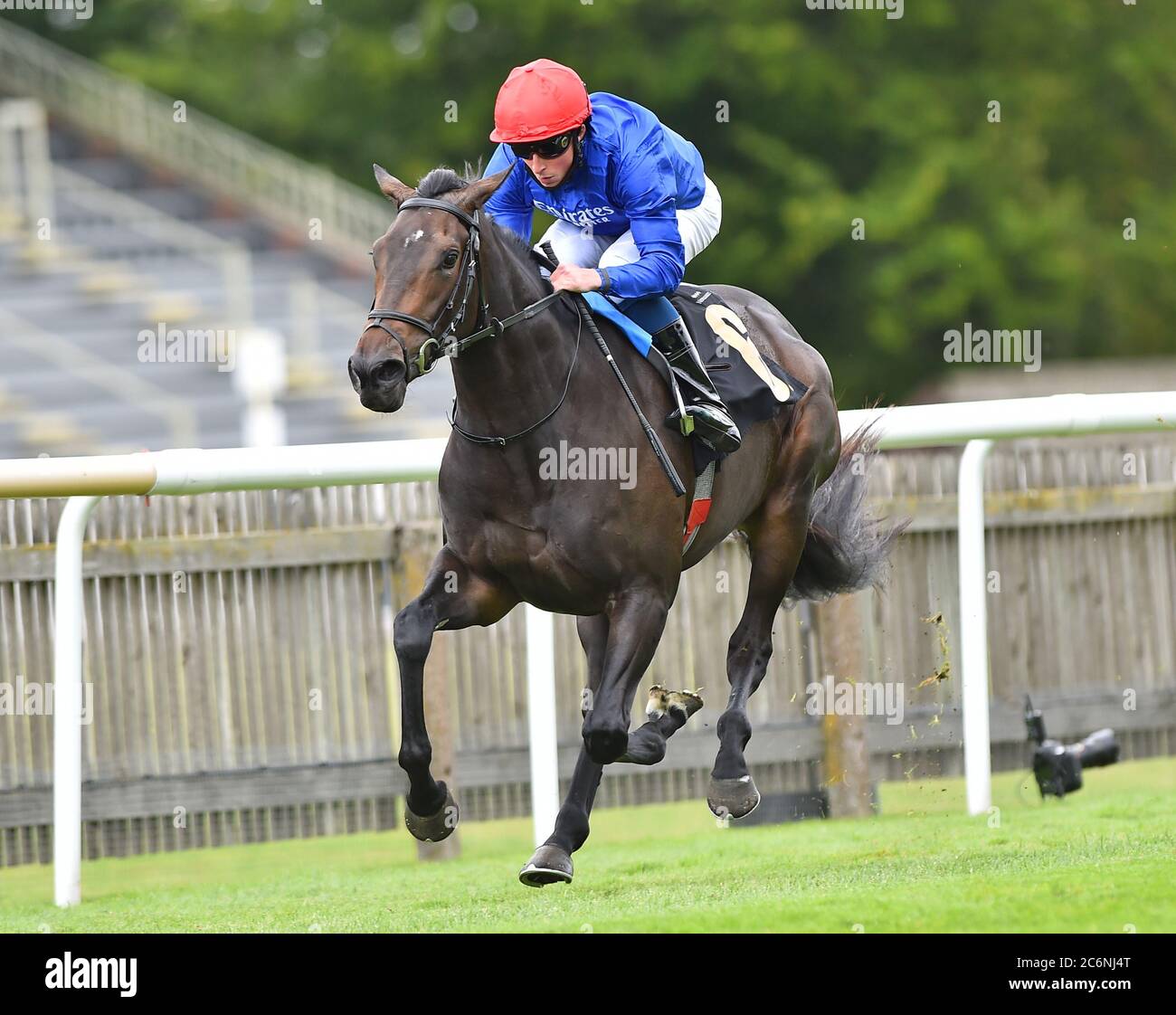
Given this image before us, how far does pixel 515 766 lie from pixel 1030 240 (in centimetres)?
1713

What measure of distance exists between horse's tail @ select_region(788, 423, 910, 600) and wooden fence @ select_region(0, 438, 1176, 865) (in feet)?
2.52

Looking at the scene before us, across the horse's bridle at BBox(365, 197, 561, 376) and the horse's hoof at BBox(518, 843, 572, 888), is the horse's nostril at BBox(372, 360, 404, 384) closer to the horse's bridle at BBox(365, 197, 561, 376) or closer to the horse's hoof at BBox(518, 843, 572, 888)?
the horse's bridle at BBox(365, 197, 561, 376)

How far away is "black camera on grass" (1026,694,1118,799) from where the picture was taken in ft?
24.0

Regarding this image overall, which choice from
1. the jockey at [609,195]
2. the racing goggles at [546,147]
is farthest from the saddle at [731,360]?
the racing goggles at [546,147]

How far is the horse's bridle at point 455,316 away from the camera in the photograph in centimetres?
452

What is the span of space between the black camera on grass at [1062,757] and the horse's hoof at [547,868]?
2922 millimetres

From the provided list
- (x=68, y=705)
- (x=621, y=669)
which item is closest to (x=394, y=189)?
(x=621, y=669)

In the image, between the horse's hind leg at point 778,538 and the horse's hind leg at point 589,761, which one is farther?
the horse's hind leg at point 778,538

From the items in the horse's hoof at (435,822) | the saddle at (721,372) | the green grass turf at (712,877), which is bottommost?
the green grass turf at (712,877)

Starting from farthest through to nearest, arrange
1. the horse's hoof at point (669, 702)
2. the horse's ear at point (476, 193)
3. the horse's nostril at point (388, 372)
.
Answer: the horse's hoof at point (669, 702) → the horse's ear at point (476, 193) → the horse's nostril at point (388, 372)

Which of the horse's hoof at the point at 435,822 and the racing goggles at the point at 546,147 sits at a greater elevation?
the racing goggles at the point at 546,147

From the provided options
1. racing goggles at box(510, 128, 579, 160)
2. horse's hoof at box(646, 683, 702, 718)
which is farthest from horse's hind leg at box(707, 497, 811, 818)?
racing goggles at box(510, 128, 579, 160)

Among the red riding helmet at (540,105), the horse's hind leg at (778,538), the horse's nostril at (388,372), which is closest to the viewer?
the horse's nostril at (388,372)

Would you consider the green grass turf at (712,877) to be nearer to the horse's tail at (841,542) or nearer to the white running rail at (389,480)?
the white running rail at (389,480)
